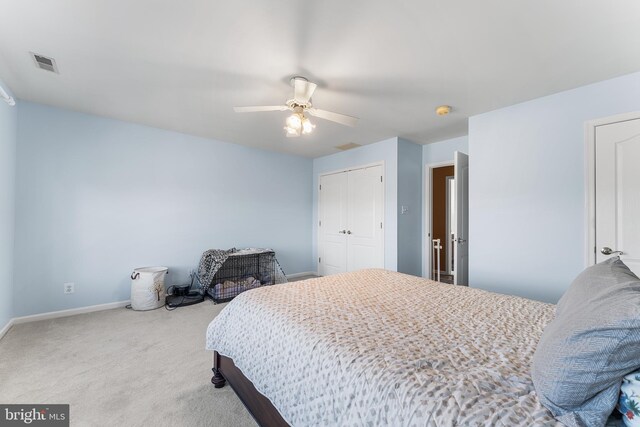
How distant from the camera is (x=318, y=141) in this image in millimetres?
4180

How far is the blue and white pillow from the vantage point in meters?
0.66

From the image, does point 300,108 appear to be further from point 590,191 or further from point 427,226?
point 427,226

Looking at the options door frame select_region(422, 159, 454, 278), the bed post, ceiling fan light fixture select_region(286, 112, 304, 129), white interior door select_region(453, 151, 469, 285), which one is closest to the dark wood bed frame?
the bed post

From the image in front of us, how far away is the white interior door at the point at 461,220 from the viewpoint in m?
3.18

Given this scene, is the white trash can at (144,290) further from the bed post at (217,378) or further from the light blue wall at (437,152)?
the light blue wall at (437,152)

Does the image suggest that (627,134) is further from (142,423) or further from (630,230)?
(142,423)

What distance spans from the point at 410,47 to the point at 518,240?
218 cm

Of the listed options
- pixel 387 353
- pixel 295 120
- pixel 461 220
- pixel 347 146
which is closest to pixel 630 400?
pixel 387 353

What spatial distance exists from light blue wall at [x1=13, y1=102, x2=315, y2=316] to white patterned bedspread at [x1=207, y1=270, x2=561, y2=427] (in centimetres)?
242

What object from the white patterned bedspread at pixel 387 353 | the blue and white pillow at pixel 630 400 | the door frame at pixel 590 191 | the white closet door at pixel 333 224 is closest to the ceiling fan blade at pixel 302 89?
the white patterned bedspread at pixel 387 353

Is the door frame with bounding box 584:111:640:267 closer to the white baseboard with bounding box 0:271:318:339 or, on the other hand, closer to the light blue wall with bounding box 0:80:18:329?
the white baseboard with bounding box 0:271:318:339

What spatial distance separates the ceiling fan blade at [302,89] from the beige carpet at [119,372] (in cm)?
232

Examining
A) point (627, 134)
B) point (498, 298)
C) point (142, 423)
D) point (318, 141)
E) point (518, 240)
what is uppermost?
point (318, 141)

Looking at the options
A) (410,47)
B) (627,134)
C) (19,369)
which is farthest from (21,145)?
(627,134)
